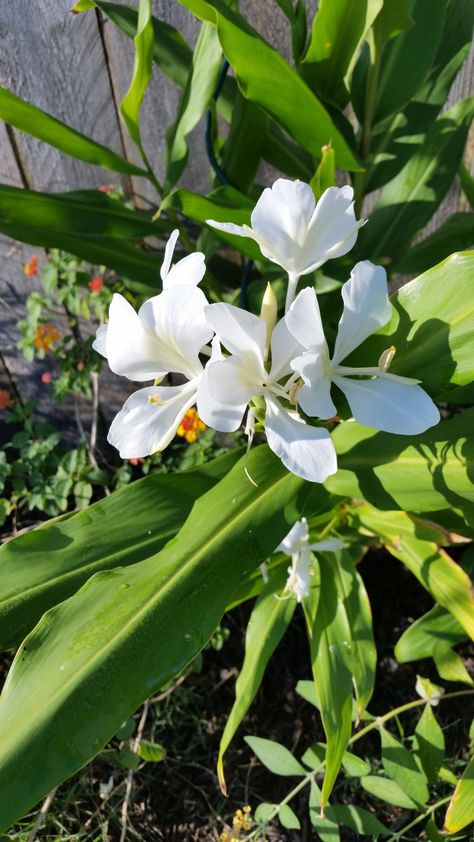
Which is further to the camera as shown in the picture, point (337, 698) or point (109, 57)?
point (109, 57)

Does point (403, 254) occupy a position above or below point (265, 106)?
below

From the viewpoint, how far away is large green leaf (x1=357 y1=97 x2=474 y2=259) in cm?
114

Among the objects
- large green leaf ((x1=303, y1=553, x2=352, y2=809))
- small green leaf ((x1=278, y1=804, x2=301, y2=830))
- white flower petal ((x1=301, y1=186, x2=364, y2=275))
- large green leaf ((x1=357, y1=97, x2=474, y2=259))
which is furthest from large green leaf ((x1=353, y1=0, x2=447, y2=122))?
small green leaf ((x1=278, y1=804, x2=301, y2=830))

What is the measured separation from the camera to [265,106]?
88 cm

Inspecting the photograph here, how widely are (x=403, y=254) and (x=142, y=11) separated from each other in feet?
1.94

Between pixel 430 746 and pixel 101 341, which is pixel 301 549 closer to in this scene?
pixel 430 746

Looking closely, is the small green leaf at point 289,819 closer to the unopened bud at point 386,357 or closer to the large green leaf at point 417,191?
the unopened bud at point 386,357

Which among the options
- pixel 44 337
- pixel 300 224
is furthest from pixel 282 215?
pixel 44 337

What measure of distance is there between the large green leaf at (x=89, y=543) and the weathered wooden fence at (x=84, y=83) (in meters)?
0.75

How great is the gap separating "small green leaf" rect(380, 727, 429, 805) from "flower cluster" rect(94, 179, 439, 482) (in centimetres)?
59

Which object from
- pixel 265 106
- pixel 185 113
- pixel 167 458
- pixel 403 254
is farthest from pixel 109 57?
pixel 167 458

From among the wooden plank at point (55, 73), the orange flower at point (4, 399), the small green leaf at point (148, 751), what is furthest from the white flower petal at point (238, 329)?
the orange flower at point (4, 399)

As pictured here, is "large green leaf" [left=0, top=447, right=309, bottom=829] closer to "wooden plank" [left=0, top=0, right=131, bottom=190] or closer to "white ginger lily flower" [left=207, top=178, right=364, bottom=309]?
"white ginger lily flower" [left=207, top=178, right=364, bottom=309]

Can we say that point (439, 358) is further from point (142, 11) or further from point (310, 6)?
point (310, 6)
